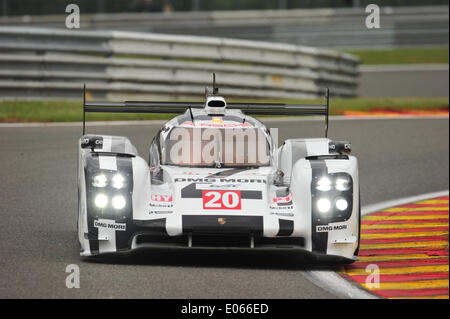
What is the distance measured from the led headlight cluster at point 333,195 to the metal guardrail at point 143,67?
9.05 m

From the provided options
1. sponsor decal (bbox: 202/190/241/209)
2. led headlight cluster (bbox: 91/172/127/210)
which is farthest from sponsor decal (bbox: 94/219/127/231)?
sponsor decal (bbox: 202/190/241/209)

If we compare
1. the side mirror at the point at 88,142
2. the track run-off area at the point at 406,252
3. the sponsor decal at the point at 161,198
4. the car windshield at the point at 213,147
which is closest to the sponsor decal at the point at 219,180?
the sponsor decal at the point at 161,198

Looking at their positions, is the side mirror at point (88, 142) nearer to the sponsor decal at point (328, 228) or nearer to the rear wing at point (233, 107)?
the rear wing at point (233, 107)

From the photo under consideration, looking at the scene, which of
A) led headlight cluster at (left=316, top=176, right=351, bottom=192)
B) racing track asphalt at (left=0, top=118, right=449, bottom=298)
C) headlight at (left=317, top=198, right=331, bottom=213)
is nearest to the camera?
racing track asphalt at (left=0, top=118, right=449, bottom=298)

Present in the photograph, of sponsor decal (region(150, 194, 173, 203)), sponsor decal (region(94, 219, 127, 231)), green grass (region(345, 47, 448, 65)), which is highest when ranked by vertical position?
green grass (region(345, 47, 448, 65))

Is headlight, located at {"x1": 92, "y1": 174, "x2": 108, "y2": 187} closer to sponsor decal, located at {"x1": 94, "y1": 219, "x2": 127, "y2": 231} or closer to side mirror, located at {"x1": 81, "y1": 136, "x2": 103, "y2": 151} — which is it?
sponsor decal, located at {"x1": 94, "y1": 219, "x2": 127, "y2": 231}

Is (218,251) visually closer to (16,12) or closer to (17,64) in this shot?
(17,64)

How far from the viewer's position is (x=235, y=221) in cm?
769

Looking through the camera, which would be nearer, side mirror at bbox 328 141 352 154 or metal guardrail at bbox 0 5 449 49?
side mirror at bbox 328 141 352 154

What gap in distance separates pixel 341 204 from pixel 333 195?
0.09 meters

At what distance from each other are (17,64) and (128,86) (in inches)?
68.4

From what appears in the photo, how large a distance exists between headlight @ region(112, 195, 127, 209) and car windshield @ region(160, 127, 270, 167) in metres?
0.99

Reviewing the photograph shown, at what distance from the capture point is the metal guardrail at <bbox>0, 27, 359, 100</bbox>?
16375mm

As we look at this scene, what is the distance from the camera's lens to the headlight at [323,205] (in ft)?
26.0
